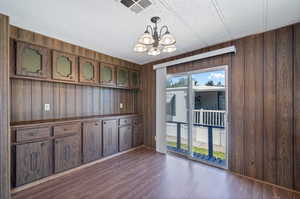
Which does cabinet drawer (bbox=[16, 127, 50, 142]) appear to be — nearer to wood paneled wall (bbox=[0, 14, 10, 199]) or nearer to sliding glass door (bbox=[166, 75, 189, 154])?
wood paneled wall (bbox=[0, 14, 10, 199])

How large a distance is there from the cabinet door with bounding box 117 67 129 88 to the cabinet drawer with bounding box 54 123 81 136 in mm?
1448

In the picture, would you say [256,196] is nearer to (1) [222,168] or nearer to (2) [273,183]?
(2) [273,183]

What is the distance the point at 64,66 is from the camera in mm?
2633

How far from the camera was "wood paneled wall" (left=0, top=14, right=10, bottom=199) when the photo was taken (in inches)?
65.0

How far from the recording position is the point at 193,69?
305 cm

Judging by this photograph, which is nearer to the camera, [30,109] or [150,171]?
[30,109]

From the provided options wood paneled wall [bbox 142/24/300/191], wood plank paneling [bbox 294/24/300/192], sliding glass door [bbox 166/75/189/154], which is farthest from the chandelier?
wood plank paneling [bbox 294/24/300/192]

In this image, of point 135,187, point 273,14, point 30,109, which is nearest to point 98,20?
point 30,109

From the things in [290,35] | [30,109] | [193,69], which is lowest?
[30,109]

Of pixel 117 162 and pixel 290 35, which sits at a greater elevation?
pixel 290 35

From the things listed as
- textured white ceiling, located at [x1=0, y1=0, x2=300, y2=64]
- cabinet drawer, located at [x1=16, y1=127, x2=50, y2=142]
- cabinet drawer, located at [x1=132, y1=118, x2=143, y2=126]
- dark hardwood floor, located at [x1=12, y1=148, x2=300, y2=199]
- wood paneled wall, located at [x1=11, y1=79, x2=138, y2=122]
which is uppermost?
textured white ceiling, located at [x1=0, y1=0, x2=300, y2=64]

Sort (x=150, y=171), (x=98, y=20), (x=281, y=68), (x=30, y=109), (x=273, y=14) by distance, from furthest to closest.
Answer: (x=150, y=171) → (x=30, y=109) → (x=281, y=68) → (x=98, y=20) → (x=273, y=14)

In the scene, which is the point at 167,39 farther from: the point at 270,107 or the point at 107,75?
the point at 107,75

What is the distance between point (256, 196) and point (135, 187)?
171 cm
